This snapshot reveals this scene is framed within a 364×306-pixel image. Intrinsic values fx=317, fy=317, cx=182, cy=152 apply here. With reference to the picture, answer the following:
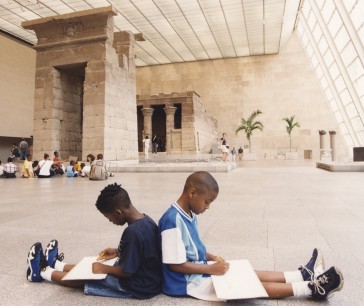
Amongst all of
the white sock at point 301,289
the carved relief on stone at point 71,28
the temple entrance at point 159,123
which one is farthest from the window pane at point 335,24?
the white sock at point 301,289

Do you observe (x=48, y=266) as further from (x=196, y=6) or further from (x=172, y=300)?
(x=196, y=6)

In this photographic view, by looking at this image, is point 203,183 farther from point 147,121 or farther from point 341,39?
point 147,121

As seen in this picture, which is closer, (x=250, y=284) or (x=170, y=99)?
(x=250, y=284)

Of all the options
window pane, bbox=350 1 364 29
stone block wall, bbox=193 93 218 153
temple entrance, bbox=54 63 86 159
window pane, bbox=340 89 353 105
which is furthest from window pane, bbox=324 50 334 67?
temple entrance, bbox=54 63 86 159

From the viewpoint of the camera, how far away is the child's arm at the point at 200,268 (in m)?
1.87

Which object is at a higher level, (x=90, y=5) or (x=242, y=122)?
(x=90, y=5)

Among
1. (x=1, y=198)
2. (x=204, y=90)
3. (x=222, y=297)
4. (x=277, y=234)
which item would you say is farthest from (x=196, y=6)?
(x=222, y=297)

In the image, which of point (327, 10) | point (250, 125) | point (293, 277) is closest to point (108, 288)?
point (293, 277)

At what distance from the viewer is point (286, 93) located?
103 feet

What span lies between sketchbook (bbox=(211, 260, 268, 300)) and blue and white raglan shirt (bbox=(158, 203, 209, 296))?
14cm

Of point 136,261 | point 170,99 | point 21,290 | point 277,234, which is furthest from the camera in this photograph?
point 170,99

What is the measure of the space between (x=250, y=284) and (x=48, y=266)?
140 centimetres

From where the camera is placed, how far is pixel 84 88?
43.1 ft

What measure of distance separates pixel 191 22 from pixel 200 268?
24703 mm
